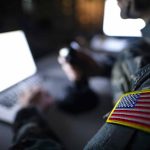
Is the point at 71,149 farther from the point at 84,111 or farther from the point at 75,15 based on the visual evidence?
the point at 75,15

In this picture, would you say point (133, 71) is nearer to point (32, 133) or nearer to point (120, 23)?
point (32, 133)

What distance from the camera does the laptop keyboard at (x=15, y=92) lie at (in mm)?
731

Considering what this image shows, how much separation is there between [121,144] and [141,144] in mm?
37

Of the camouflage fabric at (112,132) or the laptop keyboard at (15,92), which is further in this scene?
the laptop keyboard at (15,92)

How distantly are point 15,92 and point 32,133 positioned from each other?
20 centimetres

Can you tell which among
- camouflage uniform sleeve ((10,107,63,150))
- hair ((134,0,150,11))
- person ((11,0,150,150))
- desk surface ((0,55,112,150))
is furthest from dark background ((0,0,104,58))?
hair ((134,0,150,11))

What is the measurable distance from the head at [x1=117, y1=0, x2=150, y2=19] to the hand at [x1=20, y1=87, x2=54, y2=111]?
433 millimetres

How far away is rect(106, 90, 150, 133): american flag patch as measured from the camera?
391 millimetres

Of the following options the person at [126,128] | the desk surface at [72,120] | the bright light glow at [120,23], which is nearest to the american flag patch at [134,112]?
the person at [126,128]

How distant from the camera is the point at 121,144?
1.31ft

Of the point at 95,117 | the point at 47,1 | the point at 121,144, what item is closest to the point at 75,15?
the point at 47,1

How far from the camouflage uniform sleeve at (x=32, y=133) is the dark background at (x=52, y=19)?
0.47 metres

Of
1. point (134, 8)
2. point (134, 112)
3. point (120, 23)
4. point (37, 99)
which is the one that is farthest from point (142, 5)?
point (120, 23)

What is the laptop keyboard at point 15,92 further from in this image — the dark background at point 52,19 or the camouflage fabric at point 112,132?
the dark background at point 52,19
